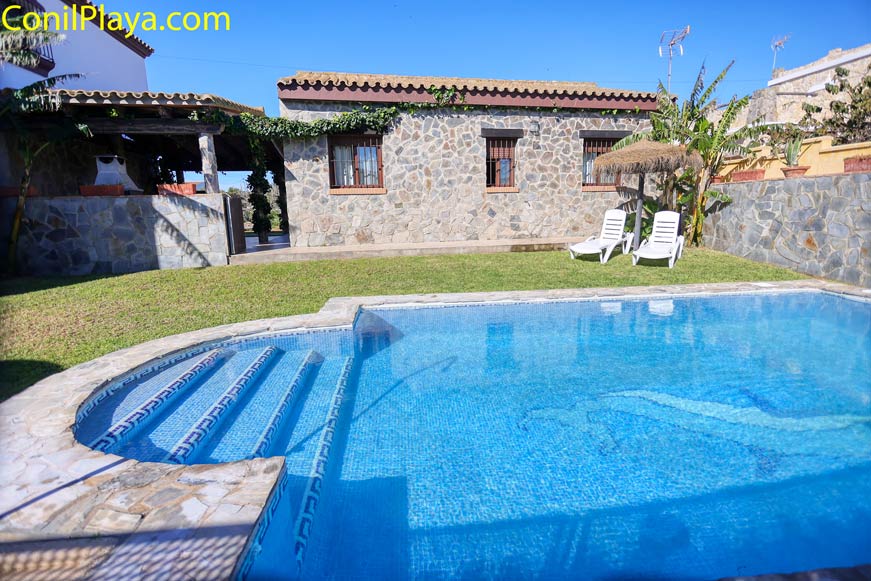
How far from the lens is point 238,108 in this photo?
1151 centimetres

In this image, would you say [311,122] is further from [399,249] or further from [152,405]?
[152,405]

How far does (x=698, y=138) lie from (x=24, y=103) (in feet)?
52.0

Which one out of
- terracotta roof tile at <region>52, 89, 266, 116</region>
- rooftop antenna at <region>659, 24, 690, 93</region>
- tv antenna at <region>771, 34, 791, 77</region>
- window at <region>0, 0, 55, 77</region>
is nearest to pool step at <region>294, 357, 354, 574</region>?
terracotta roof tile at <region>52, 89, 266, 116</region>

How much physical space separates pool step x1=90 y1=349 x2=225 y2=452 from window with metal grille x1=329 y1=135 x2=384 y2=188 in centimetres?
847

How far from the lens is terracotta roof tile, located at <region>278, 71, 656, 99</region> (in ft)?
40.8

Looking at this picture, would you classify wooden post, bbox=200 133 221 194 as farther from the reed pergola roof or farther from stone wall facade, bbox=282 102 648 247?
the reed pergola roof

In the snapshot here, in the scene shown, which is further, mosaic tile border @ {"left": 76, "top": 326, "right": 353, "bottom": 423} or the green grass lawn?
the green grass lawn

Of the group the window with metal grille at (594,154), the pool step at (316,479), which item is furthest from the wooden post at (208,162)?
→ the window with metal grille at (594,154)

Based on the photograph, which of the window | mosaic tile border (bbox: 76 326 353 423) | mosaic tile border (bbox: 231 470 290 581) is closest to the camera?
mosaic tile border (bbox: 231 470 290 581)

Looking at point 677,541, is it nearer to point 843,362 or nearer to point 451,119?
point 843,362

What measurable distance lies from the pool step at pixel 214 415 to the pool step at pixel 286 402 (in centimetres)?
45

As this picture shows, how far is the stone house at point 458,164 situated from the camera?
12.7 m

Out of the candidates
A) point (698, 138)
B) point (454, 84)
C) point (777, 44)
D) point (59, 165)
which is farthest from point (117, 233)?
point (777, 44)

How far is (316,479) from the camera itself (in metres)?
3.42
